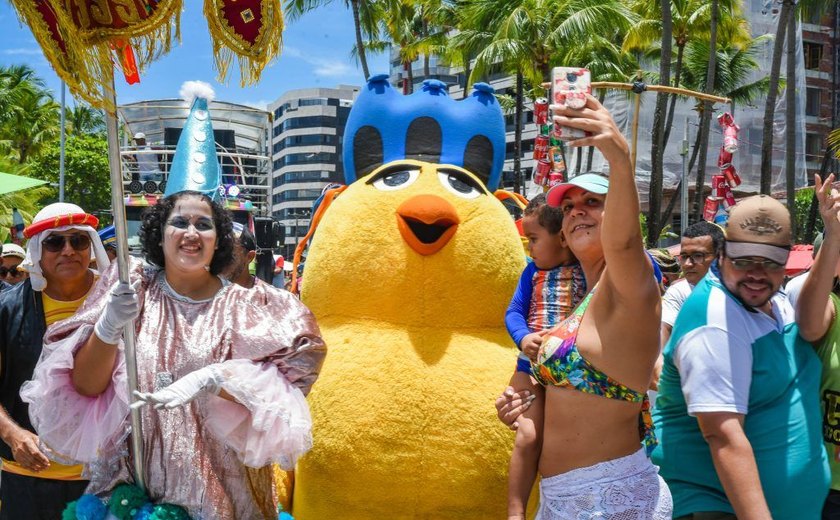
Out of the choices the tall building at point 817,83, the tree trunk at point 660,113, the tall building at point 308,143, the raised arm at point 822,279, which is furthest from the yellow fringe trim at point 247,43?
the tall building at point 308,143

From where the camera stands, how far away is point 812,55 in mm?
37062

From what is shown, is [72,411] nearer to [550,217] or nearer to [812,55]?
[550,217]

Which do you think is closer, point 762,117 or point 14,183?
point 14,183

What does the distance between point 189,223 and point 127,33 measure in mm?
756

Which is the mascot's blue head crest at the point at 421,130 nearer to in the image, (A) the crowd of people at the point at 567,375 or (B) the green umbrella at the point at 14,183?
(A) the crowd of people at the point at 567,375

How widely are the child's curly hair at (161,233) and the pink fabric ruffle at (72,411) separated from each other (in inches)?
16.3

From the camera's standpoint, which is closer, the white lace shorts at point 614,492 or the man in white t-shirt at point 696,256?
the white lace shorts at point 614,492

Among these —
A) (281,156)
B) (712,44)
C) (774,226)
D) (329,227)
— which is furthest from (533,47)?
(281,156)

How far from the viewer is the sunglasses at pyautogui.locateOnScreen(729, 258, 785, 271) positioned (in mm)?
2492

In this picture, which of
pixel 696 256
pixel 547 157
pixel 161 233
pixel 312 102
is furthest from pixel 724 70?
pixel 312 102

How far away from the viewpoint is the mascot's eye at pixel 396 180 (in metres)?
4.05

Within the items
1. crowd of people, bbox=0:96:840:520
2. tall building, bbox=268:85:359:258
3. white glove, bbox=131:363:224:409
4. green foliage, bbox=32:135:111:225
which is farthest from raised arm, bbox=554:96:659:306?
tall building, bbox=268:85:359:258

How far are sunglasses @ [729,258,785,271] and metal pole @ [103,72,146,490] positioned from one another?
6.31 feet

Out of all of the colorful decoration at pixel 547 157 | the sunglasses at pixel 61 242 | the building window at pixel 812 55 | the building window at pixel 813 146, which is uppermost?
the building window at pixel 812 55
